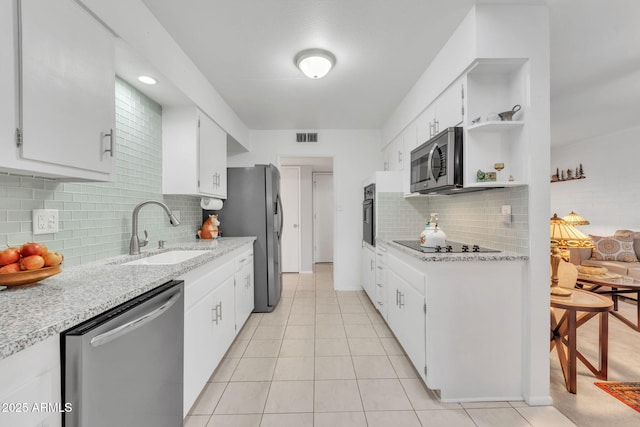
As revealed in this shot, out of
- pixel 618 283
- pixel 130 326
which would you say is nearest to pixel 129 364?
pixel 130 326

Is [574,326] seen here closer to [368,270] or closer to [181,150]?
[368,270]

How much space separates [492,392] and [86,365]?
2.09 meters

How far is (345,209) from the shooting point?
4.23 m

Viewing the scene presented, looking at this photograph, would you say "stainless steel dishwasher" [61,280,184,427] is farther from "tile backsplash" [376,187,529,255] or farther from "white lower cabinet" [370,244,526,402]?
"tile backsplash" [376,187,529,255]

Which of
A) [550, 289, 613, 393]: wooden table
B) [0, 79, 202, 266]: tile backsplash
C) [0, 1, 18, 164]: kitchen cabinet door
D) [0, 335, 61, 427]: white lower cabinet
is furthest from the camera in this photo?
[550, 289, 613, 393]: wooden table

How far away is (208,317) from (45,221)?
1006 millimetres

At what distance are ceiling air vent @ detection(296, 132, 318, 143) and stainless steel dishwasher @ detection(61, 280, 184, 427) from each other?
10.4 ft

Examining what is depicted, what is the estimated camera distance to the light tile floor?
5.22ft

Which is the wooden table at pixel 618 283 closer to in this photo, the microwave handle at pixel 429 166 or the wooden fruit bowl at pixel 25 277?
the microwave handle at pixel 429 166

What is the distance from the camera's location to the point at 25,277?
1.01 m

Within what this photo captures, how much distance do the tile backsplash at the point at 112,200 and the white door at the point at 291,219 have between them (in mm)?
2914

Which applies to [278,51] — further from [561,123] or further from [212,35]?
[561,123]

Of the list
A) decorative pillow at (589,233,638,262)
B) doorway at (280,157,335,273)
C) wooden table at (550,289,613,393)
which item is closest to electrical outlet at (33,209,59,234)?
wooden table at (550,289,613,393)

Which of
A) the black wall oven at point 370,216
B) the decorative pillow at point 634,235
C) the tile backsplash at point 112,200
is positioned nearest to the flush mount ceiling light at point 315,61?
the tile backsplash at point 112,200
